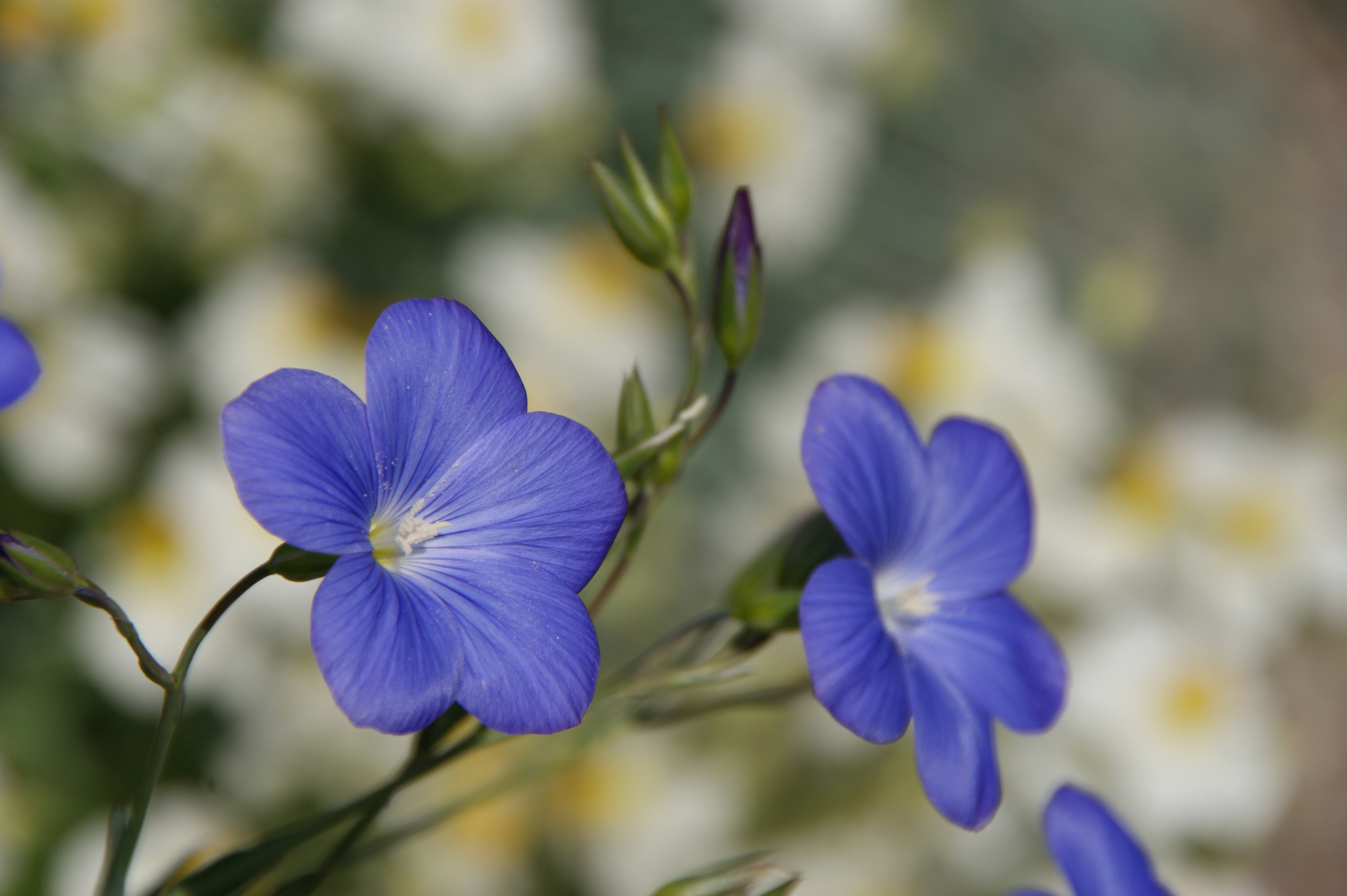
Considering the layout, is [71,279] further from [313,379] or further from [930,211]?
[930,211]

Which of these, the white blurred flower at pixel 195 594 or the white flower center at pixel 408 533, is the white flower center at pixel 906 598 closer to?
the white flower center at pixel 408 533

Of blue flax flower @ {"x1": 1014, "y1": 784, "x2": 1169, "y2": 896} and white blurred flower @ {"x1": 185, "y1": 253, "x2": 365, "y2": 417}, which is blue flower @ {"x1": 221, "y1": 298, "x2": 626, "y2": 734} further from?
white blurred flower @ {"x1": 185, "y1": 253, "x2": 365, "y2": 417}

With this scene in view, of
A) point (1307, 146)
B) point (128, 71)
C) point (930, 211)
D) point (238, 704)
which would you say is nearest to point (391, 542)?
point (238, 704)

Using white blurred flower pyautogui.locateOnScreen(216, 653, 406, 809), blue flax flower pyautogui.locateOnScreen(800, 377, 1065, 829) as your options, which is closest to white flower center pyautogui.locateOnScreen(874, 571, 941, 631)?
blue flax flower pyautogui.locateOnScreen(800, 377, 1065, 829)

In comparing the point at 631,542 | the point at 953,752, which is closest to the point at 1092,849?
the point at 953,752

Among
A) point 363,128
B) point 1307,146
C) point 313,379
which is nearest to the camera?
point 313,379

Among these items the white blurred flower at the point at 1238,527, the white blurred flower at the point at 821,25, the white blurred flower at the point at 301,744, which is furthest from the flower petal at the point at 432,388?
the white blurred flower at the point at 821,25
